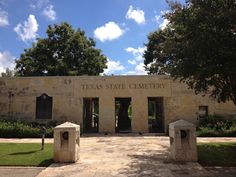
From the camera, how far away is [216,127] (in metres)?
20.2

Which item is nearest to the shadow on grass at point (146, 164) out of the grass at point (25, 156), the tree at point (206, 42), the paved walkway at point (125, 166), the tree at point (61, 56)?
the paved walkway at point (125, 166)

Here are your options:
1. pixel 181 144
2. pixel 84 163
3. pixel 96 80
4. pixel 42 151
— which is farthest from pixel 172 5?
pixel 96 80

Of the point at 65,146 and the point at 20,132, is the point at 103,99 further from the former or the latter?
the point at 65,146

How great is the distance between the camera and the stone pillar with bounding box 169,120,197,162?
35.5 feet

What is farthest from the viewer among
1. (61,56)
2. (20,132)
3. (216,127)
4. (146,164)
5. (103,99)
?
(61,56)

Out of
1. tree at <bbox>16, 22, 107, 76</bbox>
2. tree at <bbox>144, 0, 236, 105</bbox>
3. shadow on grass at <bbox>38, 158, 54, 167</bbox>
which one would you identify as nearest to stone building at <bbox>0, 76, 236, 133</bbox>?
tree at <bbox>144, 0, 236, 105</bbox>

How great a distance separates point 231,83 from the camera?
11.7 metres

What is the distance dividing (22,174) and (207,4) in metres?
8.11

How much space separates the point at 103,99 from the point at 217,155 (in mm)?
11791

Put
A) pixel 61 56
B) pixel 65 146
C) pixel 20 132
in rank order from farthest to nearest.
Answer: pixel 61 56 → pixel 20 132 → pixel 65 146

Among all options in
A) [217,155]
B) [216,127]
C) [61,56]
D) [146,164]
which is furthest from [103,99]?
[61,56]

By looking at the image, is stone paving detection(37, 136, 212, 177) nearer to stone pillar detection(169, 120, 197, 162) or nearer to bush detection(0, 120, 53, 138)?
stone pillar detection(169, 120, 197, 162)

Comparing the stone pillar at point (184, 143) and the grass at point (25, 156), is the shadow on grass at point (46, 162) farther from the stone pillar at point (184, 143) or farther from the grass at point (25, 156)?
the stone pillar at point (184, 143)

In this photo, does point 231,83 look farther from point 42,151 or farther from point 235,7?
point 42,151
